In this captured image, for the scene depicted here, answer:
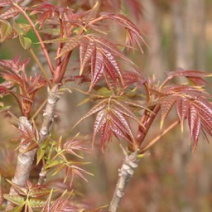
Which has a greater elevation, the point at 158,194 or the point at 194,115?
the point at 194,115

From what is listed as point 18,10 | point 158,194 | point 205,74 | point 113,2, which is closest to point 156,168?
point 158,194

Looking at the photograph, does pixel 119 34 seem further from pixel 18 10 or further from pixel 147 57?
pixel 18 10

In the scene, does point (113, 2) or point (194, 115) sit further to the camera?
point (113, 2)

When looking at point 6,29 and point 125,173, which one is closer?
point 6,29

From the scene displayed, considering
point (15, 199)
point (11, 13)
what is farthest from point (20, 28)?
point (15, 199)

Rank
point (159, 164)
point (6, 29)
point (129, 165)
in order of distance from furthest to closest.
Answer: point (159, 164) < point (129, 165) < point (6, 29)

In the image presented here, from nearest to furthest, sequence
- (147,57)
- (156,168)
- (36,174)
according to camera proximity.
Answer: (36,174), (156,168), (147,57)

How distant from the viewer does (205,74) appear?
3.58 ft

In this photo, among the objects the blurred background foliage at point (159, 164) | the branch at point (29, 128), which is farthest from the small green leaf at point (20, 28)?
the blurred background foliage at point (159, 164)

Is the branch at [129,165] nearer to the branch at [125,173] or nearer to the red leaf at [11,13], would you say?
the branch at [125,173]

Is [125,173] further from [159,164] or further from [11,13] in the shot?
[159,164]

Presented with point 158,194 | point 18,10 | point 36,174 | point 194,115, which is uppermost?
point 18,10

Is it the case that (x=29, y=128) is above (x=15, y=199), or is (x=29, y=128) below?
above

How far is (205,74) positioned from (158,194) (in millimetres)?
2470
